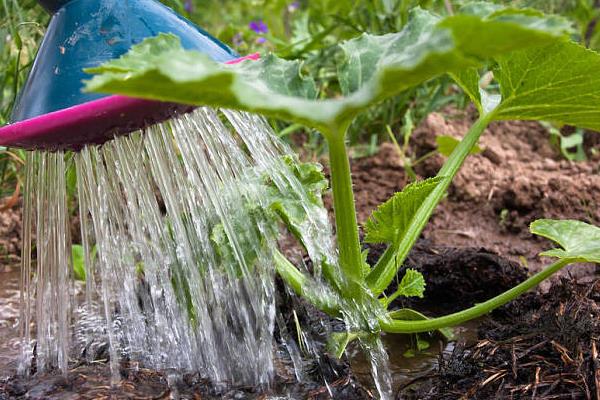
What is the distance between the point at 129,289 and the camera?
59.5 inches

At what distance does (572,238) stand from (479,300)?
415 mm

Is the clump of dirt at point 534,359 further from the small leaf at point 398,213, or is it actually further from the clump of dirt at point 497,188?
the clump of dirt at point 497,188

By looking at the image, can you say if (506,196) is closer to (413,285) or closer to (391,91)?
(413,285)

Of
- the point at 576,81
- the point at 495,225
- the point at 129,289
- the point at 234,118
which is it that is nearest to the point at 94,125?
the point at 234,118

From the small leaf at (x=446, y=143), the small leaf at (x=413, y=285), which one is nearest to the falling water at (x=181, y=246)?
the small leaf at (x=413, y=285)

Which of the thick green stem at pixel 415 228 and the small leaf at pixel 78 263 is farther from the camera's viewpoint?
the small leaf at pixel 78 263

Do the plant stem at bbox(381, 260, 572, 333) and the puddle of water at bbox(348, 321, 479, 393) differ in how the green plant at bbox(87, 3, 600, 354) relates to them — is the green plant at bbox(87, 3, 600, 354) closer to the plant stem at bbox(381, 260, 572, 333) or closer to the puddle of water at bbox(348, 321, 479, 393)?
the plant stem at bbox(381, 260, 572, 333)

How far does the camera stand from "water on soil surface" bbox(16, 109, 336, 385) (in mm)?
1321

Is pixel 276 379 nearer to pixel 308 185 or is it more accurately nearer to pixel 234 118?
pixel 308 185

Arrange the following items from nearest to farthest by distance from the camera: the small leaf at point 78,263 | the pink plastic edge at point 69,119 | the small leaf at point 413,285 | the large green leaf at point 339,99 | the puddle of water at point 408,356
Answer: the large green leaf at point 339,99, the pink plastic edge at point 69,119, the small leaf at point 413,285, the puddle of water at point 408,356, the small leaf at point 78,263

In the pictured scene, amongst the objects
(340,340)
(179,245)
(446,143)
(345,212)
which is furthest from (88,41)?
Result: (446,143)

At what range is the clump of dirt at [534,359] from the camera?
3.86 feet

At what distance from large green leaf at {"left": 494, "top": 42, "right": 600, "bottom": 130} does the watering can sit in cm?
51

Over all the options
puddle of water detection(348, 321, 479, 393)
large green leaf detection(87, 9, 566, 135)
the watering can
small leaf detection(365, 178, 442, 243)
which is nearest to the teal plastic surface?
the watering can
